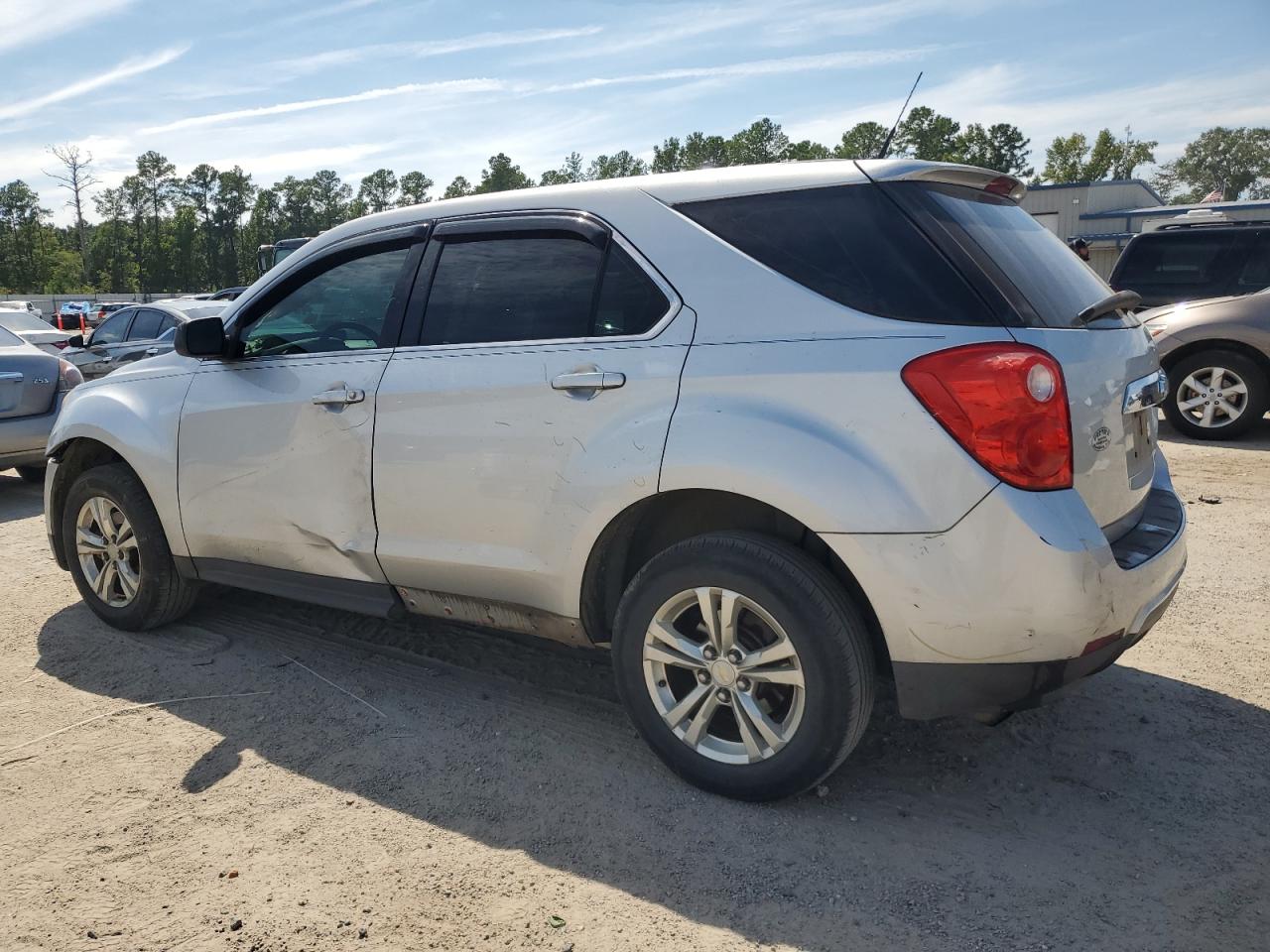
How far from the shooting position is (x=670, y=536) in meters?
3.25

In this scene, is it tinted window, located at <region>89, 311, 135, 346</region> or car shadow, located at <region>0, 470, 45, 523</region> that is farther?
tinted window, located at <region>89, 311, 135, 346</region>

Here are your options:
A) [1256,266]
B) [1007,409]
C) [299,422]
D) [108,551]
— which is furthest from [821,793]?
[1256,266]

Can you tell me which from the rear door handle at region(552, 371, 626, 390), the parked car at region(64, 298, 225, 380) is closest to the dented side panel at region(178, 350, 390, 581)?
the rear door handle at region(552, 371, 626, 390)

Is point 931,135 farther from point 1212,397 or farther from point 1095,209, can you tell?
point 1212,397

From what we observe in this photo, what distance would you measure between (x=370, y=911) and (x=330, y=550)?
155cm

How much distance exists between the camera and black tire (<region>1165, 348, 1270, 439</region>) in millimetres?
8547

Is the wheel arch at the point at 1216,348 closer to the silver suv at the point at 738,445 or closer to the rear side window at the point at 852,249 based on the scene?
the silver suv at the point at 738,445

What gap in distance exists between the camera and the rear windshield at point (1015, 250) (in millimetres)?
2748

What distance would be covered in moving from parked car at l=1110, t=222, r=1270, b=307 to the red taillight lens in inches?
293

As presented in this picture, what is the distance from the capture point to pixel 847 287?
9.07 ft

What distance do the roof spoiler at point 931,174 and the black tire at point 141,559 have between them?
3387 mm

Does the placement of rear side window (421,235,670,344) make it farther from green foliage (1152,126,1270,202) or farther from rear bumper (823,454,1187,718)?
green foliage (1152,126,1270,202)

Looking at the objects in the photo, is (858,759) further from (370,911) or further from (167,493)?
(167,493)

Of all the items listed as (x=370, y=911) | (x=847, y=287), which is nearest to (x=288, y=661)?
(x=370, y=911)
